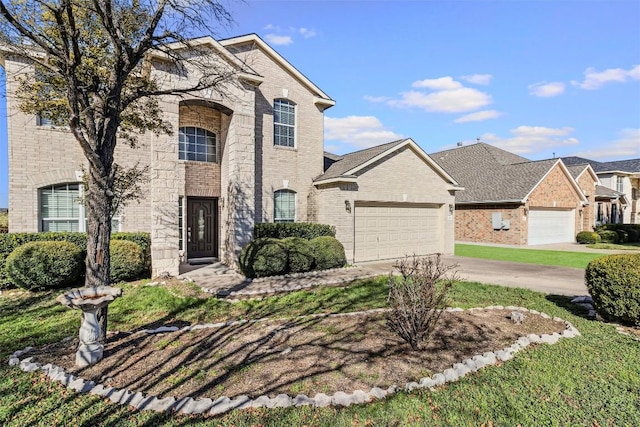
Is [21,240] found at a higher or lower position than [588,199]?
lower

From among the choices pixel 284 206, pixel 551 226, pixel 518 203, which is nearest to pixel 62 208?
pixel 284 206

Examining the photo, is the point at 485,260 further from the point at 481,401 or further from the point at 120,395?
the point at 120,395

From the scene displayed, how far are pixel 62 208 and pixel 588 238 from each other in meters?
28.1

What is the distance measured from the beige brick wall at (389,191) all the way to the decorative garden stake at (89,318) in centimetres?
850

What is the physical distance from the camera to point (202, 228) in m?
12.2

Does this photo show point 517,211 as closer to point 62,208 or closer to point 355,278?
point 355,278

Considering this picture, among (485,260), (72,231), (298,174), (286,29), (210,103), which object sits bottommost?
(485,260)

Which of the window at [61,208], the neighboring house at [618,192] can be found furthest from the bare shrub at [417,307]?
the neighboring house at [618,192]

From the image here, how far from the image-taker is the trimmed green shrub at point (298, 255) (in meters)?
9.76

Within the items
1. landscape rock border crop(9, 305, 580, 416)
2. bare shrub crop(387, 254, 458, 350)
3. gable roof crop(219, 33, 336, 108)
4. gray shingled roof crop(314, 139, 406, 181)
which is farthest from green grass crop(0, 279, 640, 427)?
gable roof crop(219, 33, 336, 108)

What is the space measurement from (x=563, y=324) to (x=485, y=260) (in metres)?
8.40

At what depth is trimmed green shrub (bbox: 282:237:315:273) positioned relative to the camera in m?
9.76

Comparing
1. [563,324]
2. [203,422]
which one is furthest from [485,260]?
[203,422]

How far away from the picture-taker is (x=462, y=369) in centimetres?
383
